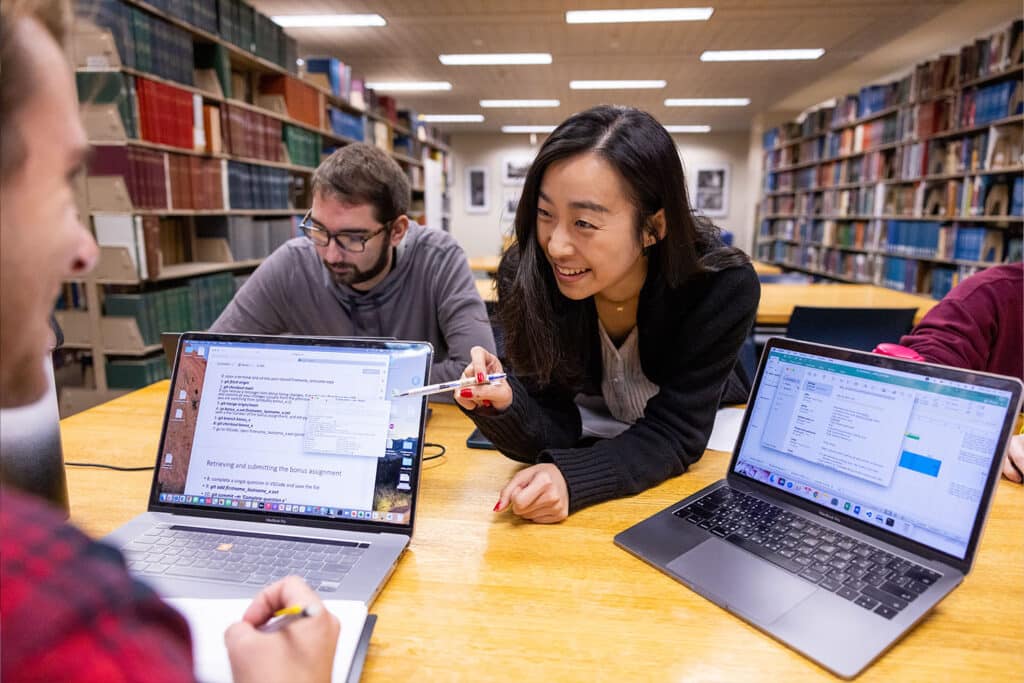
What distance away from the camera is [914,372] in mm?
748

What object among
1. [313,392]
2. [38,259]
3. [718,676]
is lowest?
[718,676]

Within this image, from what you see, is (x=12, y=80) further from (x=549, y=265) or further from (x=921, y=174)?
(x=921, y=174)

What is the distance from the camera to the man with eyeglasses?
5.23 ft

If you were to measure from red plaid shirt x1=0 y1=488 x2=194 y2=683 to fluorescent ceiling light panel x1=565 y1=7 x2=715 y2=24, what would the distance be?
505cm

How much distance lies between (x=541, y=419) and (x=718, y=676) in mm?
561

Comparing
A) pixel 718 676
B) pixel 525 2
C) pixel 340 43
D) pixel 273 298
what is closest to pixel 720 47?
pixel 525 2

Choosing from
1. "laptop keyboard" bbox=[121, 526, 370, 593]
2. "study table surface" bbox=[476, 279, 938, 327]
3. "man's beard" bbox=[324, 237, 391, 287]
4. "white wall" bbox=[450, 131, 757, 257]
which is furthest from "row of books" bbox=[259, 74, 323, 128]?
"white wall" bbox=[450, 131, 757, 257]

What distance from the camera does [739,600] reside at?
68cm

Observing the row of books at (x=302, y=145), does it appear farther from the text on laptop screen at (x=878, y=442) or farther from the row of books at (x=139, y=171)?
the text on laptop screen at (x=878, y=442)

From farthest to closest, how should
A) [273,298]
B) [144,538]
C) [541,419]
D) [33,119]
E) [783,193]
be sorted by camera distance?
1. [783,193]
2. [273,298]
3. [541,419]
4. [144,538]
5. [33,119]

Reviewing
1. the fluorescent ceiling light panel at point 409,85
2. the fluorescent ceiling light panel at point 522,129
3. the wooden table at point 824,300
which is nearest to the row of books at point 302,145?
the fluorescent ceiling light panel at point 409,85

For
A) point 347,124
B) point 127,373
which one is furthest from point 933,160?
point 127,373

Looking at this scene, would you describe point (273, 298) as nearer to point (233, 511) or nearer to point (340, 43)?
point (233, 511)

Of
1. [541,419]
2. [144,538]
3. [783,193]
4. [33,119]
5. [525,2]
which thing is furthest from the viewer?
[783,193]
